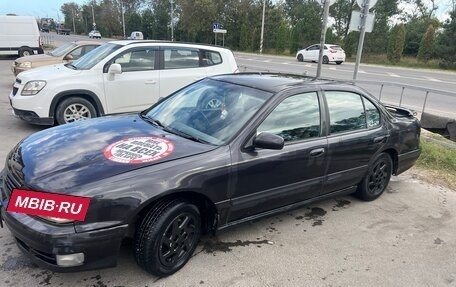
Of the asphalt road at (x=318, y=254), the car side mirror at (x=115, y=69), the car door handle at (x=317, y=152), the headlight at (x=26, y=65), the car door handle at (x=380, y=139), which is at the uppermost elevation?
the car side mirror at (x=115, y=69)

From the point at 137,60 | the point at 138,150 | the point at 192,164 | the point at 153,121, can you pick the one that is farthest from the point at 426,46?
the point at 138,150

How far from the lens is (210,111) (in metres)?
3.71

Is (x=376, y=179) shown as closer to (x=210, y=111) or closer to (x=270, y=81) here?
(x=270, y=81)

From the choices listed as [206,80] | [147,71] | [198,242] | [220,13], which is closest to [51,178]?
[198,242]

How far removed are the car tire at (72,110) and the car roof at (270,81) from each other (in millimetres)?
3512

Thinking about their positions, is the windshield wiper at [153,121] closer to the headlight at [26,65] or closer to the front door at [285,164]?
the front door at [285,164]

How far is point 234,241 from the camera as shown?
3.63m

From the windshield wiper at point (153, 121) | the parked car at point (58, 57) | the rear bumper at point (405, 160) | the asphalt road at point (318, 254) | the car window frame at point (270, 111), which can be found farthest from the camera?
the parked car at point (58, 57)

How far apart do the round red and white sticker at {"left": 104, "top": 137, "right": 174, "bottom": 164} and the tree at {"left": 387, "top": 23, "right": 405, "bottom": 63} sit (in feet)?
115

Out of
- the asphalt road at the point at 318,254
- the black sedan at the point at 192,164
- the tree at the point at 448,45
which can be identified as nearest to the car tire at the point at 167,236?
the black sedan at the point at 192,164

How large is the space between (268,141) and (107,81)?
4.55 m

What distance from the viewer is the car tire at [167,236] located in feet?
9.34

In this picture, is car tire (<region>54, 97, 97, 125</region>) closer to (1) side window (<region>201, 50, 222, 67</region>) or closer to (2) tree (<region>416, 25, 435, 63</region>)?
(1) side window (<region>201, 50, 222, 67</region>)

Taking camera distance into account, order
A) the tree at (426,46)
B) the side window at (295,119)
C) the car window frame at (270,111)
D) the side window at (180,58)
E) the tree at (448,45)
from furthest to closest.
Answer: the tree at (426,46)
the tree at (448,45)
the side window at (180,58)
the side window at (295,119)
the car window frame at (270,111)
